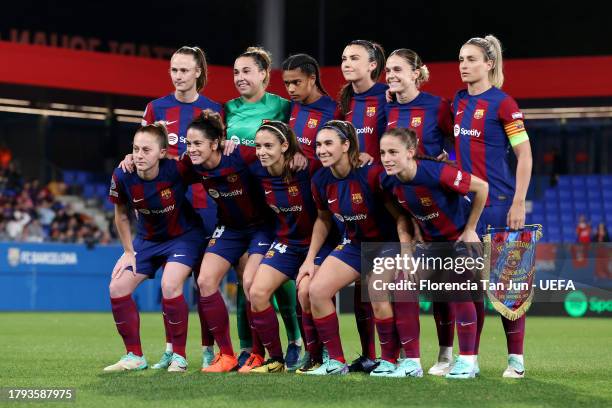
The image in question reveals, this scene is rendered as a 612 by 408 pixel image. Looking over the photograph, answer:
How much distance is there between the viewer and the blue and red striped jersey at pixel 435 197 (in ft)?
20.0

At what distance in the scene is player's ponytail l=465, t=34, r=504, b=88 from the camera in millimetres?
6371

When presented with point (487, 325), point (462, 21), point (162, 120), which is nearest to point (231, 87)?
point (462, 21)

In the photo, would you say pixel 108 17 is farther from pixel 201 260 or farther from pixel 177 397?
pixel 177 397

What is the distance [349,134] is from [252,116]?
1.10 m

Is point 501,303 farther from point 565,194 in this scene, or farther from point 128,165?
point 565,194

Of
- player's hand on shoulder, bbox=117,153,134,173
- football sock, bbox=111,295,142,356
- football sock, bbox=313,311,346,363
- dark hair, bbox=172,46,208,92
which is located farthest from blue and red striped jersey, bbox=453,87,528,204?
football sock, bbox=111,295,142,356

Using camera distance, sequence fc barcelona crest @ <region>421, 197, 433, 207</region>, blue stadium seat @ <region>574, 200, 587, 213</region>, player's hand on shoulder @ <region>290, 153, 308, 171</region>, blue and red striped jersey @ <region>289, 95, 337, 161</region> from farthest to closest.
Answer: blue stadium seat @ <region>574, 200, 587, 213</region> → blue and red striped jersey @ <region>289, 95, 337, 161</region> → player's hand on shoulder @ <region>290, 153, 308, 171</region> → fc barcelona crest @ <region>421, 197, 433, 207</region>

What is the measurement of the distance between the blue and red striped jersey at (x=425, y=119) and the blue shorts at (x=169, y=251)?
1.56 meters

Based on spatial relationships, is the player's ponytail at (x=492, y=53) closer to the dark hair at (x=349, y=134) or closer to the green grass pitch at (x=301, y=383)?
the dark hair at (x=349, y=134)

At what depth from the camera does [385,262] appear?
6.38 meters

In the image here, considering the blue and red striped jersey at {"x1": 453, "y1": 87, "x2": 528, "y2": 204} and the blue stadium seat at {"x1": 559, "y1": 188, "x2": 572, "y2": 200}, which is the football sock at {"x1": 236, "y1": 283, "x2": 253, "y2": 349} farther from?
the blue stadium seat at {"x1": 559, "y1": 188, "x2": 572, "y2": 200}

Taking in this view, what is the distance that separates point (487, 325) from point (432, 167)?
8483 mm

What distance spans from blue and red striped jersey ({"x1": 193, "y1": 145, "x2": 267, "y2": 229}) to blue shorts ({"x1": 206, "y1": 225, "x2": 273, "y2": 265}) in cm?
5

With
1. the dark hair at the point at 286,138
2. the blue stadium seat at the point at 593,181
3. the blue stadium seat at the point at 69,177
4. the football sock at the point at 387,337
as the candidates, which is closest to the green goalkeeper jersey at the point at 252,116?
the dark hair at the point at 286,138
